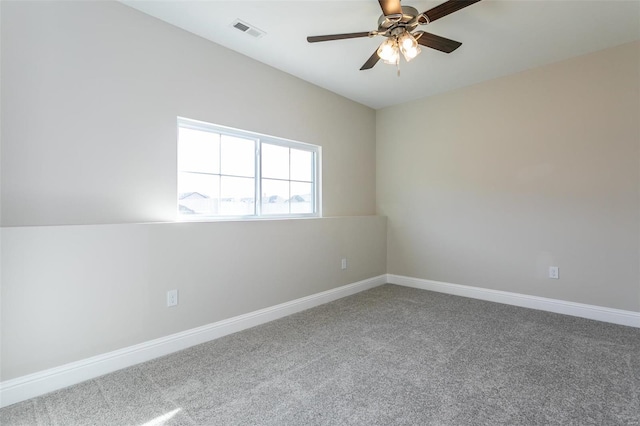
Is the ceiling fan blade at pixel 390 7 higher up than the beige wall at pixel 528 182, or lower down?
higher up

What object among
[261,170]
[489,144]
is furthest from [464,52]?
[261,170]

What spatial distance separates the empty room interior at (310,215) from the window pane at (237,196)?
23 millimetres

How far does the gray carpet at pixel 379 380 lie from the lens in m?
1.58

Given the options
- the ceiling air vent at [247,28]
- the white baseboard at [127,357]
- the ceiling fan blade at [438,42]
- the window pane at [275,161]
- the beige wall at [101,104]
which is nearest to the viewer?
the white baseboard at [127,357]

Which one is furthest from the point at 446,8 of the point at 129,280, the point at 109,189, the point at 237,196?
the point at 129,280

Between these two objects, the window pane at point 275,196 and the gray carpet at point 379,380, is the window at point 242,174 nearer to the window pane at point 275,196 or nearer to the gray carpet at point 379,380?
the window pane at point 275,196

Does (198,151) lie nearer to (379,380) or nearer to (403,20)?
(403,20)

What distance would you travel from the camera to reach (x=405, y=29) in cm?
198

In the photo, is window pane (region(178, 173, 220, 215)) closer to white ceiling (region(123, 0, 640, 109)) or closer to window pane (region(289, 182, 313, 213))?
window pane (region(289, 182, 313, 213))

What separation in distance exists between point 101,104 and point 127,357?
5.68 ft

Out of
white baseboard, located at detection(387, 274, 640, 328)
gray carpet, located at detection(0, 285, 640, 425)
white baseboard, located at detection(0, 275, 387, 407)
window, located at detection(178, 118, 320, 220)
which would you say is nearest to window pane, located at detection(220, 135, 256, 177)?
window, located at detection(178, 118, 320, 220)

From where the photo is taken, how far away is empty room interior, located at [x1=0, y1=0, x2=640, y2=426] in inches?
69.8

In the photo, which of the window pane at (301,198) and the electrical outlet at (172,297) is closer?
the electrical outlet at (172,297)

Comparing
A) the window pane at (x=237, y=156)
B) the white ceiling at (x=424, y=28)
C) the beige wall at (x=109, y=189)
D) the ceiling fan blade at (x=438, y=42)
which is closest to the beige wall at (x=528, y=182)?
the white ceiling at (x=424, y=28)
